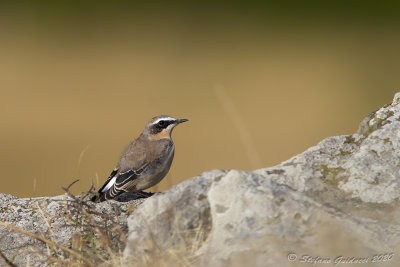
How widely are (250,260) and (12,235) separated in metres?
2.23

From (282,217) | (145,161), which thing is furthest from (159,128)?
(282,217)

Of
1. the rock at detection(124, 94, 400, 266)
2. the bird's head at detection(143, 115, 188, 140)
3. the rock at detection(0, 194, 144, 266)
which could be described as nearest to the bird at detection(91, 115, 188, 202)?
the bird's head at detection(143, 115, 188, 140)

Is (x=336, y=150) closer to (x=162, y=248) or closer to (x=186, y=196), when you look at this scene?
(x=186, y=196)

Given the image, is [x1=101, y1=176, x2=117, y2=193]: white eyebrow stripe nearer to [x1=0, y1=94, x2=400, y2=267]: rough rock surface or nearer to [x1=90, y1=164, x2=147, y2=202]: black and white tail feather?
[x1=90, y1=164, x2=147, y2=202]: black and white tail feather

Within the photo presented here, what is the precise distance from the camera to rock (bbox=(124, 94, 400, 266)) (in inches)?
122

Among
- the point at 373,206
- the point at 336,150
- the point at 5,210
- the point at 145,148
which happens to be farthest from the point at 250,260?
the point at 145,148

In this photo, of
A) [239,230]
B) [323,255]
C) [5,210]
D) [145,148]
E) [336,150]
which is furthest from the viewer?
[145,148]

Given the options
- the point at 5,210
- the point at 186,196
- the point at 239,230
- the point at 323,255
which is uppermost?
the point at 5,210

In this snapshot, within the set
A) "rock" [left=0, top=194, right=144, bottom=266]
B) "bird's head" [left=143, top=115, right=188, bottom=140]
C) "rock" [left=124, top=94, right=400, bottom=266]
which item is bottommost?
"rock" [left=124, top=94, right=400, bottom=266]

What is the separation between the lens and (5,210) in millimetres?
5082

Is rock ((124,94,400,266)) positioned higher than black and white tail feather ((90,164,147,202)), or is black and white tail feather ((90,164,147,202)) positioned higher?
black and white tail feather ((90,164,147,202))

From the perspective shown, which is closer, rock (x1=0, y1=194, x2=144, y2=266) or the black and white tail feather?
rock (x1=0, y1=194, x2=144, y2=266)

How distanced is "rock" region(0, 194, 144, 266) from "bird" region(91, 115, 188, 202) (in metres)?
1.00

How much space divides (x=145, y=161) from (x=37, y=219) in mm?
1977
